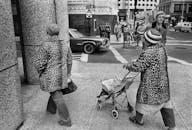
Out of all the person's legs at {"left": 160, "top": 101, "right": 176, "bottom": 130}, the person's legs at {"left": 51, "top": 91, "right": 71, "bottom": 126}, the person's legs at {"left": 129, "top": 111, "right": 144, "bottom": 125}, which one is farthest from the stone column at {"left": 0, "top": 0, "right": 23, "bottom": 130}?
the person's legs at {"left": 160, "top": 101, "right": 176, "bottom": 130}

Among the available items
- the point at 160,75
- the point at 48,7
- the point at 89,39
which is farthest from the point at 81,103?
the point at 89,39

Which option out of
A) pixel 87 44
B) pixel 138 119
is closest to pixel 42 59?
pixel 138 119

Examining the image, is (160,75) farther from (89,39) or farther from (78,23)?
(78,23)

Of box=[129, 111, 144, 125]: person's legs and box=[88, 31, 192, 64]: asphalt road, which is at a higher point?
box=[129, 111, 144, 125]: person's legs

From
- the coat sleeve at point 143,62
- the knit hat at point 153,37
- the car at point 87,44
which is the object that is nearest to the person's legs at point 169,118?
the coat sleeve at point 143,62

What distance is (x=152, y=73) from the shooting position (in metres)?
3.23

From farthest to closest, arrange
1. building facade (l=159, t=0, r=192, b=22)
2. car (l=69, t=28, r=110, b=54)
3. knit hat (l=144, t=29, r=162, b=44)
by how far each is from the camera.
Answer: building facade (l=159, t=0, r=192, b=22)
car (l=69, t=28, r=110, b=54)
knit hat (l=144, t=29, r=162, b=44)

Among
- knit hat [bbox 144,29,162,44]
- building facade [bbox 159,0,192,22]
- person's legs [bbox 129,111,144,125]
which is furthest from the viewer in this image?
building facade [bbox 159,0,192,22]

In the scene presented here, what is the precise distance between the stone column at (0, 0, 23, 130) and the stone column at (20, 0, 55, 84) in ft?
7.24

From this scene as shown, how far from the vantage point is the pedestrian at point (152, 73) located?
319 cm

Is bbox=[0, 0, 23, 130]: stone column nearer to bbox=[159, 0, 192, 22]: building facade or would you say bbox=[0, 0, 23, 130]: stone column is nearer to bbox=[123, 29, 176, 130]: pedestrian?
bbox=[123, 29, 176, 130]: pedestrian

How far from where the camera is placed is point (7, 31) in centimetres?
307

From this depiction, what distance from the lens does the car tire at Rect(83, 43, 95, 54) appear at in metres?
12.3

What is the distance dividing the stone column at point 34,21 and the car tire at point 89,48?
672 centimetres
